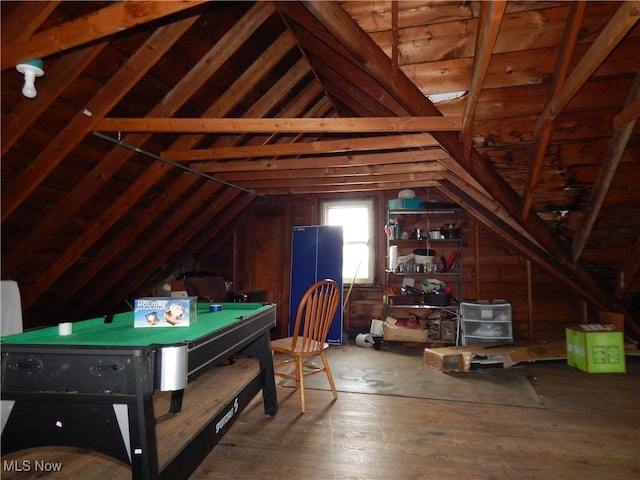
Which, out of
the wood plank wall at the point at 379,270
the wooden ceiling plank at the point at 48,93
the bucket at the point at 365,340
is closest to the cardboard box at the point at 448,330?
the wood plank wall at the point at 379,270

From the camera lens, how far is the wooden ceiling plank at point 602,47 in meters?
1.47

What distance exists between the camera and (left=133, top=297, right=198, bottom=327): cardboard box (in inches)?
73.0

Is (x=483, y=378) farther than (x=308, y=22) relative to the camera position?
Yes

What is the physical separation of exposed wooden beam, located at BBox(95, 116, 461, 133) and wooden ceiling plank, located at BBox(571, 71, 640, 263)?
974mm

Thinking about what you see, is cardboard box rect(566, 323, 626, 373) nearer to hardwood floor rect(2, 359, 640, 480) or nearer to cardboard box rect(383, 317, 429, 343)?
hardwood floor rect(2, 359, 640, 480)

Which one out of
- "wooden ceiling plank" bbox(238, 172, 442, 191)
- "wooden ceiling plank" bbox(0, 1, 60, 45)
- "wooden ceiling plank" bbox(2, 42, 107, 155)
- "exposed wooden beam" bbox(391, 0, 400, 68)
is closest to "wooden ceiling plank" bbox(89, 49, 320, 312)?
"wooden ceiling plank" bbox(238, 172, 442, 191)

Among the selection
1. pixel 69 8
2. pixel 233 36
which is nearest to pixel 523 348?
pixel 233 36

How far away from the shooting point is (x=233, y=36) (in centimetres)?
264

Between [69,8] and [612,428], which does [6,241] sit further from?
[612,428]

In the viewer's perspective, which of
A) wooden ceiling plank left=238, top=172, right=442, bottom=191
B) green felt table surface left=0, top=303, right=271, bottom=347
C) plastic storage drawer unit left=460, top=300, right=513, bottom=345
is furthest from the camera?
plastic storage drawer unit left=460, top=300, right=513, bottom=345

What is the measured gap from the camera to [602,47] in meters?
1.62

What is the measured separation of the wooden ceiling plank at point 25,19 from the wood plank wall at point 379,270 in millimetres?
4108

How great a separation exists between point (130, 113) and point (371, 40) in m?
1.90

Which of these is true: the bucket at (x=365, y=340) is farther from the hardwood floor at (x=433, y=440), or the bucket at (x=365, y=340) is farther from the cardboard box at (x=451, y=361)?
the hardwood floor at (x=433, y=440)
